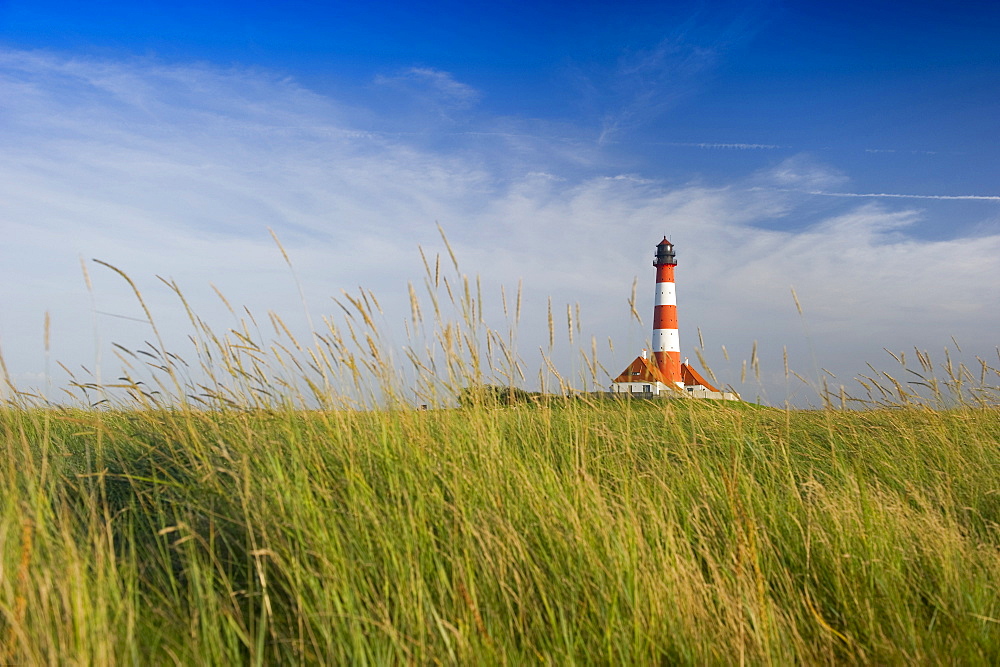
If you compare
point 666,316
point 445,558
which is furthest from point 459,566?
point 666,316

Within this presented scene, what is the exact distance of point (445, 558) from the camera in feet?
7.50

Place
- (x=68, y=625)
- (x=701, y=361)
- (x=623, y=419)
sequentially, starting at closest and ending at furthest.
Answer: (x=68, y=625) → (x=701, y=361) → (x=623, y=419)

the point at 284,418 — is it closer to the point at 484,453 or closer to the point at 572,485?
the point at 484,453

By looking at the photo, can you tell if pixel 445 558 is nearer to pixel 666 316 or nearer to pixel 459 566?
pixel 459 566

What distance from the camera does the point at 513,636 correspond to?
80.6 inches

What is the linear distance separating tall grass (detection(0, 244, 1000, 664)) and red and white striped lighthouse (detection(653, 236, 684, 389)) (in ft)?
77.9

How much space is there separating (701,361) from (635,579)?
77.2 inches

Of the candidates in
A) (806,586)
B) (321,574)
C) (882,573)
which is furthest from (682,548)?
(321,574)

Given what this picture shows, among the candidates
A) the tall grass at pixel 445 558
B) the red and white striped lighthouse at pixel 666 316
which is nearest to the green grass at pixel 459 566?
the tall grass at pixel 445 558

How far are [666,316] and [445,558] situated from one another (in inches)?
1095

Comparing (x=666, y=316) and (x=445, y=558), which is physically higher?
(x=666, y=316)

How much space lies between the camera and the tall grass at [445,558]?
198 centimetres

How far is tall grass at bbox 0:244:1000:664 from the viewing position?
1980 mm

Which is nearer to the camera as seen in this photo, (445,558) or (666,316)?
(445,558)
